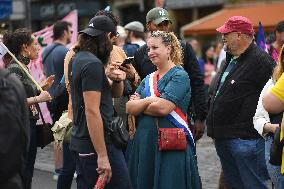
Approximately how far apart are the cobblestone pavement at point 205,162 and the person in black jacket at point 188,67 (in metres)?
1.48

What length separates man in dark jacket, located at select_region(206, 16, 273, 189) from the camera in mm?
5961

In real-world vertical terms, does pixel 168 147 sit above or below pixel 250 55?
below

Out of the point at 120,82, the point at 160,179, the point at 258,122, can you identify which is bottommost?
the point at 160,179

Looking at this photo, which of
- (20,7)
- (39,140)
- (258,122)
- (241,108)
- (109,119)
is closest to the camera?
(109,119)

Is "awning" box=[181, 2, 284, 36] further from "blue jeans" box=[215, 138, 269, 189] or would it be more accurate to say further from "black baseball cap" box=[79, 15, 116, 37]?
"black baseball cap" box=[79, 15, 116, 37]

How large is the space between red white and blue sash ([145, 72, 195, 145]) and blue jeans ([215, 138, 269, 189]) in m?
0.44

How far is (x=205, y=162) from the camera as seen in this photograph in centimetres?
995

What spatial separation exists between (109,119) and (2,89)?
1.59 metres

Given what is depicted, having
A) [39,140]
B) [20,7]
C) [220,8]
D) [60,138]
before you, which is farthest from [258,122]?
[20,7]

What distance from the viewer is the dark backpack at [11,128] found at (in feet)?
11.1

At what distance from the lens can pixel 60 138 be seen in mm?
6043

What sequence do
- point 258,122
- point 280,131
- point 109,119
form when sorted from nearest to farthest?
point 280,131
point 109,119
point 258,122

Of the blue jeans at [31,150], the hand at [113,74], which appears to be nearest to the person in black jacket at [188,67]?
the blue jeans at [31,150]

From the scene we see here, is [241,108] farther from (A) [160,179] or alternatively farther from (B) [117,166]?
(B) [117,166]
